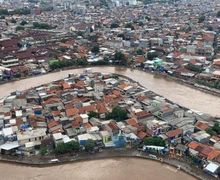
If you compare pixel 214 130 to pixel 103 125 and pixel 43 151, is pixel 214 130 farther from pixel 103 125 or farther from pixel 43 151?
pixel 43 151

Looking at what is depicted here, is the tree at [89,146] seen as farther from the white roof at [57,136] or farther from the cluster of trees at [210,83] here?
the cluster of trees at [210,83]

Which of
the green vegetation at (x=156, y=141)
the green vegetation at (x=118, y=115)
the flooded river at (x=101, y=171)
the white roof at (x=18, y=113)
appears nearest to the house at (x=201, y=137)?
the green vegetation at (x=156, y=141)

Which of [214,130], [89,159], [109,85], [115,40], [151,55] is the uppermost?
[115,40]

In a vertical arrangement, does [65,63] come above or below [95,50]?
below

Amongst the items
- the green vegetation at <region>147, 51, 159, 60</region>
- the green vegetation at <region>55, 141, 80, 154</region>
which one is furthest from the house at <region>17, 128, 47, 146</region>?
the green vegetation at <region>147, 51, 159, 60</region>

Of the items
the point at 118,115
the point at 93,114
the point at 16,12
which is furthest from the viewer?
the point at 16,12

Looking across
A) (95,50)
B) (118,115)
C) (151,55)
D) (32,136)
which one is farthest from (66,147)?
(95,50)
